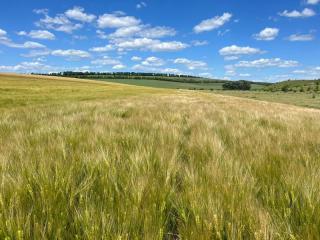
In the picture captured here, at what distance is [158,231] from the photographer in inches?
54.9

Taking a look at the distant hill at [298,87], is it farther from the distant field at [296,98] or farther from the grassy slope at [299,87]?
the distant field at [296,98]

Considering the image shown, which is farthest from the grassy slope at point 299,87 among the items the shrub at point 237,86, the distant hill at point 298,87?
the shrub at point 237,86

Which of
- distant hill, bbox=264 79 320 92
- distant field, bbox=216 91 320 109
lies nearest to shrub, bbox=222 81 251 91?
distant hill, bbox=264 79 320 92

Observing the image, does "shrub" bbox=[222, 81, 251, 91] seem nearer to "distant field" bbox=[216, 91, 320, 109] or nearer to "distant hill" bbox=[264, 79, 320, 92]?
"distant hill" bbox=[264, 79, 320, 92]

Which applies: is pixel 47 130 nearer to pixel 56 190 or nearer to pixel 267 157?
pixel 56 190

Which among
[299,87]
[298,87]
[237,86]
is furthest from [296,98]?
[237,86]

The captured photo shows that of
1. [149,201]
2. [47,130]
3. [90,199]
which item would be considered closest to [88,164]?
[90,199]

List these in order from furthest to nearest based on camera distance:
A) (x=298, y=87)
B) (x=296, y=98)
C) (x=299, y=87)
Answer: (x=298, y=87) < (x=299, y=87) < (x=296, y=98)

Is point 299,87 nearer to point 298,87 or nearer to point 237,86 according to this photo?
point 298,87

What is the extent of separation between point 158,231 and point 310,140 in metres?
2.95

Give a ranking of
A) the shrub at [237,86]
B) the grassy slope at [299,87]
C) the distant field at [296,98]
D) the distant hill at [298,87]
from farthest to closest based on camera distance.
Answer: the shrub at [237,86]
the grassy slope at [299,87]
the distant hill at [298,87]
the distant field at [296,98]

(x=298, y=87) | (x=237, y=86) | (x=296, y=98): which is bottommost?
(x=237, y=86)

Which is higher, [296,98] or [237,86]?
[296,98]

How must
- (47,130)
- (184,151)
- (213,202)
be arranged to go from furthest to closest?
1. (47,130)
2. (184,151)
3. (213,202)
